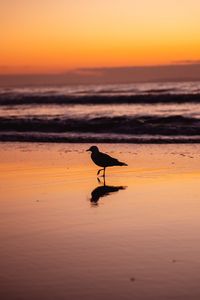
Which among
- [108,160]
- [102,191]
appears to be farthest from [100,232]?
[108,160]

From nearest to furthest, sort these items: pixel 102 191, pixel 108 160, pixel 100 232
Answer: pixel 100 232, pixel 102 191, pixel 108 160

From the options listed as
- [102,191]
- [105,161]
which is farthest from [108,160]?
[102,191]

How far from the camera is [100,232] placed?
248 inches

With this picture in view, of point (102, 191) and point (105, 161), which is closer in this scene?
point (102, 191)

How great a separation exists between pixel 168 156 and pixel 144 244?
7146mm

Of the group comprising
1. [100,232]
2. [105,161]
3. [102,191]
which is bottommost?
[100,232]

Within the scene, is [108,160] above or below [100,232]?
above

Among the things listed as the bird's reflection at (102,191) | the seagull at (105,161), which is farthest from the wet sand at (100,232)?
the seagull at (105,161)

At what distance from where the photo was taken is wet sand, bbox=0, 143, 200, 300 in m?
4.71

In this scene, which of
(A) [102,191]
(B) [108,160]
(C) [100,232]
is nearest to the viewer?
(C) [100,232]

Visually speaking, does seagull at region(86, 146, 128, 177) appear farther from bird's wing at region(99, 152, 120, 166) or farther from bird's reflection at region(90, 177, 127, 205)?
bird's reflection at region(90, 177, 127, 205)

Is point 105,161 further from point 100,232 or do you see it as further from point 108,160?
point 100,232

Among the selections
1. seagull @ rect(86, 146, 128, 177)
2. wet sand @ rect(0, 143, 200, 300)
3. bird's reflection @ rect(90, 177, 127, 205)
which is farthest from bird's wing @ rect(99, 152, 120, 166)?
bird's reflection @ rect(90, 177, 127, 205)

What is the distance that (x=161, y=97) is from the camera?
43.7 meters
